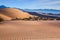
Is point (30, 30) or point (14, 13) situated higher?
point (14, 13)

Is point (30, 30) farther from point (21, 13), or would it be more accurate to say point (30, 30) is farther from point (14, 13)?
point (14, 13)

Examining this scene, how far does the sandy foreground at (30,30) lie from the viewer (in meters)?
2.64

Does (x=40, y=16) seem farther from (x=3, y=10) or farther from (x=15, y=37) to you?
(x=15, y=37)

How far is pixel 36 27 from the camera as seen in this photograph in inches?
127

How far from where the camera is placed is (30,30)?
3.03 metres

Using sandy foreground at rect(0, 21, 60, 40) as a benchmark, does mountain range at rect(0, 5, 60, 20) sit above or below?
above

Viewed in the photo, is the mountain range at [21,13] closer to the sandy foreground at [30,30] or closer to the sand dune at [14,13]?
the sand dune at [14,13]

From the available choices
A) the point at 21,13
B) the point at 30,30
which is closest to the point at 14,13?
the point at 21,13

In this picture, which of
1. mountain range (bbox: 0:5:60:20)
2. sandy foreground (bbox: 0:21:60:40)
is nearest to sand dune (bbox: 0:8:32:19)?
mountain range (bbox: 0:5:60:20)

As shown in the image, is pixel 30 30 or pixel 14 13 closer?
pixel 30 30

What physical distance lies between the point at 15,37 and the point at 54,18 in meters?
1.57

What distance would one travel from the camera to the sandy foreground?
2.64 meters

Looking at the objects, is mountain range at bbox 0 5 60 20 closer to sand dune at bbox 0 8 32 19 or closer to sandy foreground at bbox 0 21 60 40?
sand dune at bbox 0 8 32 19

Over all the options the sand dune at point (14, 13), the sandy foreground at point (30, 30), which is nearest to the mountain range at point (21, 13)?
the sand dune at point (14, 13)
